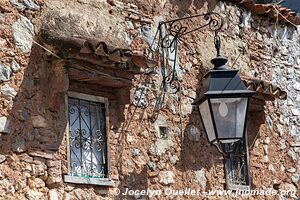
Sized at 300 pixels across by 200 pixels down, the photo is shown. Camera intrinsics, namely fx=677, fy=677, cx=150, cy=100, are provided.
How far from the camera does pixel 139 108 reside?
18.9 feet

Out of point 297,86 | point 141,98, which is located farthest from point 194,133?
point 297,86

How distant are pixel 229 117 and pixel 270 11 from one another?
292cm

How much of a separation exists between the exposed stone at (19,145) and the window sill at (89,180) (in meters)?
0.40

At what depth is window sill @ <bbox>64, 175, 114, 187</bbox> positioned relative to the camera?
4.96 meters

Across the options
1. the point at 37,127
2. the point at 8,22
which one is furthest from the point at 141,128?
the point at 8,22

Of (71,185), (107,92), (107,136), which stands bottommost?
(71,185)

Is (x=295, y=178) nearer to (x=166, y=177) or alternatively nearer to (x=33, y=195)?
(x=166, y=177)

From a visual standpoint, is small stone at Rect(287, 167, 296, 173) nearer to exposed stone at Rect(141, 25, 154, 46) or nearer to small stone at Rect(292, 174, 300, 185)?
small stone at Rect(292, 174, 300, 185)

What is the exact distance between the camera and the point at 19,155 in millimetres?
4711

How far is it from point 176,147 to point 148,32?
3.45 ft

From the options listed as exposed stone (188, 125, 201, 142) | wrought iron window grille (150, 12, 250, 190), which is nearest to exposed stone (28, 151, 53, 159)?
wrought iron window grille (150, 12, 250, 190)

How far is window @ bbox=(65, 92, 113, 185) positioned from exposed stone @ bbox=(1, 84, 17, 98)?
548 mm

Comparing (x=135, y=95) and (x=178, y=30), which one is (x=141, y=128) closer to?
(x=135, y=95)

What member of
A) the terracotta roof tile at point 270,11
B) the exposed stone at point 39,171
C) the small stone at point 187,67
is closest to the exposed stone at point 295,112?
the terracotta roof tile at point 270,11
